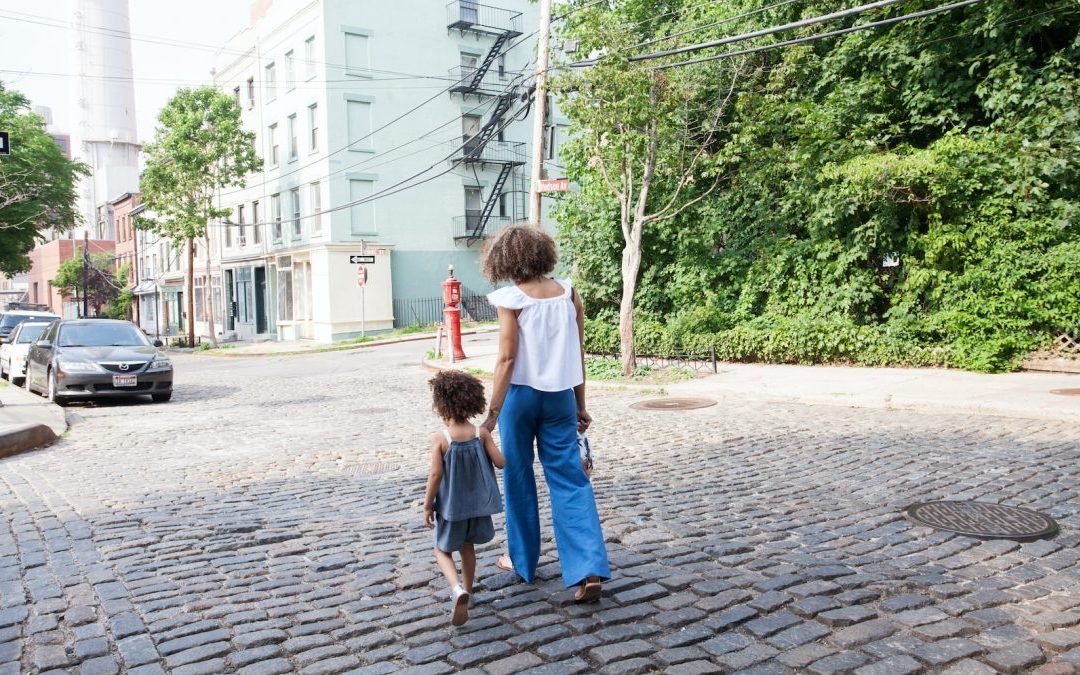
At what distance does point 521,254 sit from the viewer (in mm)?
4004

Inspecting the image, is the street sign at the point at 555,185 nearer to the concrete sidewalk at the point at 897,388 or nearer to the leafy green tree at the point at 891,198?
the leafy green tree at the point at 891,198

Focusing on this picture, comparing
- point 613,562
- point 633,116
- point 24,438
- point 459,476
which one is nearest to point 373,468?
point 613,562

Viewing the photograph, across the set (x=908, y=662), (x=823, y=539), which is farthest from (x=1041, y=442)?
(x=908, y=662)

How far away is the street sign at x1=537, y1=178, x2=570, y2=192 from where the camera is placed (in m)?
14.3

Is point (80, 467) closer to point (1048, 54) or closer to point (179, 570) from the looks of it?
point (179, 570)

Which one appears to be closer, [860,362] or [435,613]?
[435,613]

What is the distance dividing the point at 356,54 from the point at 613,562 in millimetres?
31171

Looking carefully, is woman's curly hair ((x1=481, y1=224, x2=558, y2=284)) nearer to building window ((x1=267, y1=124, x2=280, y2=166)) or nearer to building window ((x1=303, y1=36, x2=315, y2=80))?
building window ((x1=303, y1=36, x2=315, y2=80))

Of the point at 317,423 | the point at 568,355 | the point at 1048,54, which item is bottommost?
the point at 317,423

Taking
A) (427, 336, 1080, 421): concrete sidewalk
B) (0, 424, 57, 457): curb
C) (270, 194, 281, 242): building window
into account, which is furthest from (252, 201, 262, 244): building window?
(0, 424, 57, 457): curb

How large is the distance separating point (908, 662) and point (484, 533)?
1.83 meters

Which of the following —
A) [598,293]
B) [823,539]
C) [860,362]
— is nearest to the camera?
[823,539]

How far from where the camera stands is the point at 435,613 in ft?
12.6

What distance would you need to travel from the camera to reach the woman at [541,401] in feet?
12.7
